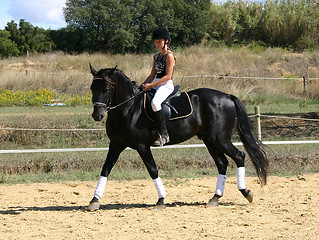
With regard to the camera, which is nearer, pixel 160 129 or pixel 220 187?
pixel 160 129

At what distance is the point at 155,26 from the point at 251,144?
28.3 metres

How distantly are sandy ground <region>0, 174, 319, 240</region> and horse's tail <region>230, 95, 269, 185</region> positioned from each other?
1.67 feet

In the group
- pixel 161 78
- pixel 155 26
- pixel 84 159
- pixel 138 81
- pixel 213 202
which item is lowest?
pixel 84 159

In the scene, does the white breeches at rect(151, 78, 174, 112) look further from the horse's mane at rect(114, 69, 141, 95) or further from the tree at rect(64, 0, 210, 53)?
the tree at rect(64, 0, 210, 53)

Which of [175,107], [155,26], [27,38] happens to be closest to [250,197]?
[175,107]

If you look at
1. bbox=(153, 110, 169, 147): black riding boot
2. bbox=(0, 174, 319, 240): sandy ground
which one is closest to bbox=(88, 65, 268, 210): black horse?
bbox=(153, 110, 169, 147): black riding boot

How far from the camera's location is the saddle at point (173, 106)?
22.7 feet

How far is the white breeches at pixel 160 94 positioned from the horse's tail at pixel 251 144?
112 cm

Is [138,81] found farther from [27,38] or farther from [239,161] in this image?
[27,38]

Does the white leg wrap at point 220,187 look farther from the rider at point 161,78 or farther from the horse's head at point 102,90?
the horse's head at point 102,90

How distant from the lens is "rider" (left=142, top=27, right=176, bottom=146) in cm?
675

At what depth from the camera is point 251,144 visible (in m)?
7.41

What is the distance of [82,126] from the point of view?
1550 centimetres

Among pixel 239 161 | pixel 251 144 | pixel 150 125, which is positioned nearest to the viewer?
pixel 150 125
